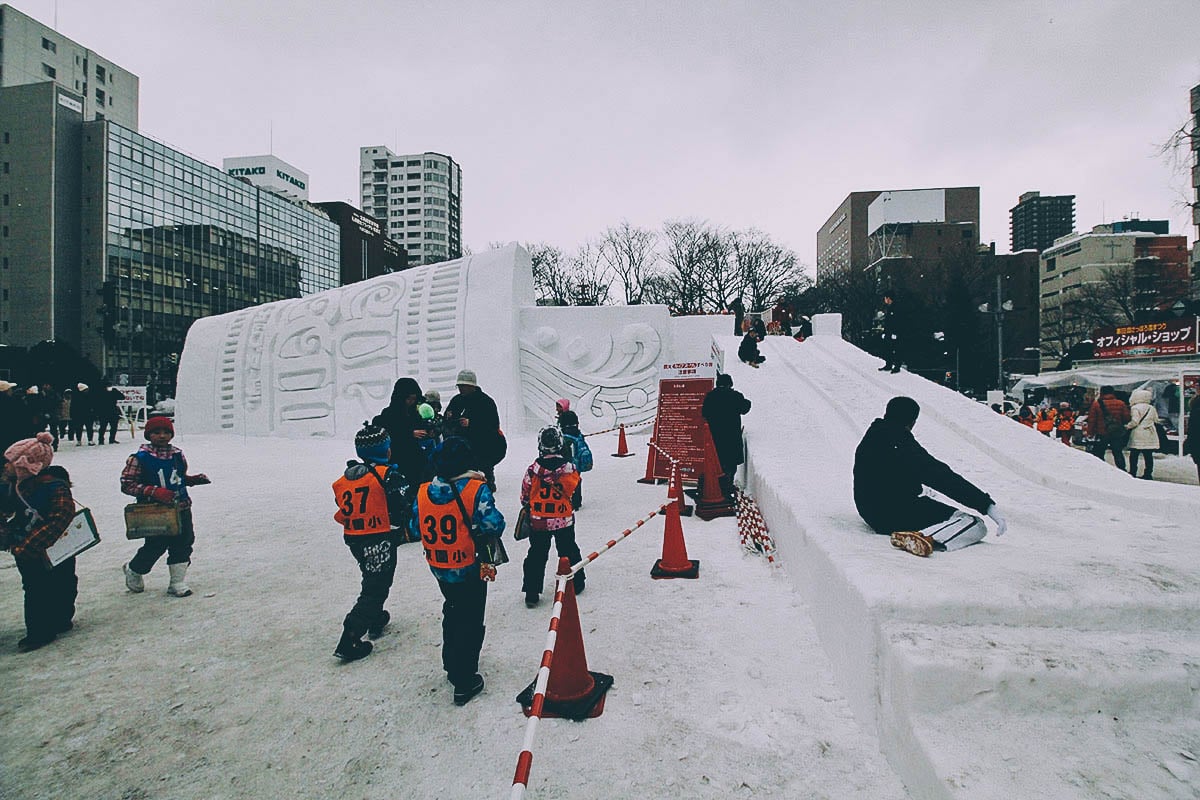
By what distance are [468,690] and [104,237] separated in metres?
59.7

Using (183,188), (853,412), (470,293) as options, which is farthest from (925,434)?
(183,188)

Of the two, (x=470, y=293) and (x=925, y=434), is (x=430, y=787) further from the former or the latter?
(x=470, y=293)

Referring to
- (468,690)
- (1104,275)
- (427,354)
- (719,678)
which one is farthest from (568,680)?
(1104,275)

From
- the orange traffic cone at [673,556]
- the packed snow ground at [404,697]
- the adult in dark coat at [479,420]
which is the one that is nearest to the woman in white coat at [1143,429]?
the packed snow ground at [404,697]

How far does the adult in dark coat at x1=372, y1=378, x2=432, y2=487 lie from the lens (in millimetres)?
6125

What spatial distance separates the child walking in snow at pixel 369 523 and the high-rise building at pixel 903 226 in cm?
4740

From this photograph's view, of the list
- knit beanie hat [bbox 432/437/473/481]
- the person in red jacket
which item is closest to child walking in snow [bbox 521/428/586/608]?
knit beanie hat [bbox 432/437/473/481]

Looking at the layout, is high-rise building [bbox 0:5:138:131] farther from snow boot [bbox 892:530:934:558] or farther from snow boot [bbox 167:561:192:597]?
snow boot [bbox 892:530:934:558]

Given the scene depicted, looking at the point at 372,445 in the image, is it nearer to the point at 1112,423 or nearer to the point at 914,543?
the point at 914,543

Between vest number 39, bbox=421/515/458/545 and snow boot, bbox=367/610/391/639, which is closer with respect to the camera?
vest number 39, bbox=421/515/458/545

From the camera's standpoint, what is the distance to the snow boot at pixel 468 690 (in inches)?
125

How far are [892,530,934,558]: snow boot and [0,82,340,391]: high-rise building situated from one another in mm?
42566

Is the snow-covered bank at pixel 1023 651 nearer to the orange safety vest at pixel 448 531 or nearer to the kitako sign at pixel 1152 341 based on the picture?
the orange safety vest at pixel 448 531

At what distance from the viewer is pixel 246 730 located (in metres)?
2.98
